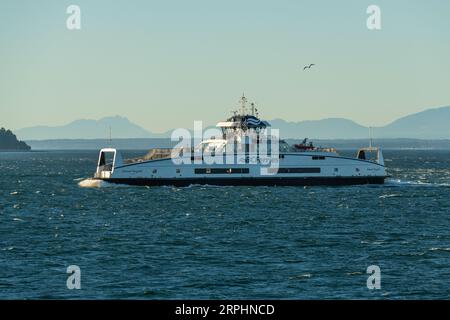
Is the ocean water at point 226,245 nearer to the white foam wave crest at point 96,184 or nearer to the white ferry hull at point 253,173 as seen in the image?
the white ferry hull at point 253,173

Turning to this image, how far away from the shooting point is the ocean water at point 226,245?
104 feet

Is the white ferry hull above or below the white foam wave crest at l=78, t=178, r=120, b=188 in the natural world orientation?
above

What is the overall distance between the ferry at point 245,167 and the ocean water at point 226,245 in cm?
596

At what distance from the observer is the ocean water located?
31828 millimetres

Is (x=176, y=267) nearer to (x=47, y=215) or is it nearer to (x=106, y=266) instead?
(x=106, y=266)

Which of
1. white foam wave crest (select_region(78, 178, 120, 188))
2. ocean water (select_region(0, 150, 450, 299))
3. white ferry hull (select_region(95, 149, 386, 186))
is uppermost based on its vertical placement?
white ferry hull (select_region(95, 149, 386, 186))

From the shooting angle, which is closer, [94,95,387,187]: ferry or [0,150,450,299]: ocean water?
[0,150,450,299]: ocean water

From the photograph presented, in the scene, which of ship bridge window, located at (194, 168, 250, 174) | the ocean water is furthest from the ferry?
the ocean water

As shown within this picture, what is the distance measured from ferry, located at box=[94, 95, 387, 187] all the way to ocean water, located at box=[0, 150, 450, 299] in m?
5.96

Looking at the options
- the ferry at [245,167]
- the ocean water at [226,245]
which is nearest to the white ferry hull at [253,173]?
the ferry at [245,167]

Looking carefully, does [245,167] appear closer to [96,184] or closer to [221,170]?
[221,170]

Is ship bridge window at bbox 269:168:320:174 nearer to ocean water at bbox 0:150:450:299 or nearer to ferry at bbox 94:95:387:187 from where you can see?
ferry at bbox 94:95:387:187

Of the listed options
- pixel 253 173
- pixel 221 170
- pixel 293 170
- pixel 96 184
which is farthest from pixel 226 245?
pixel 96 184
